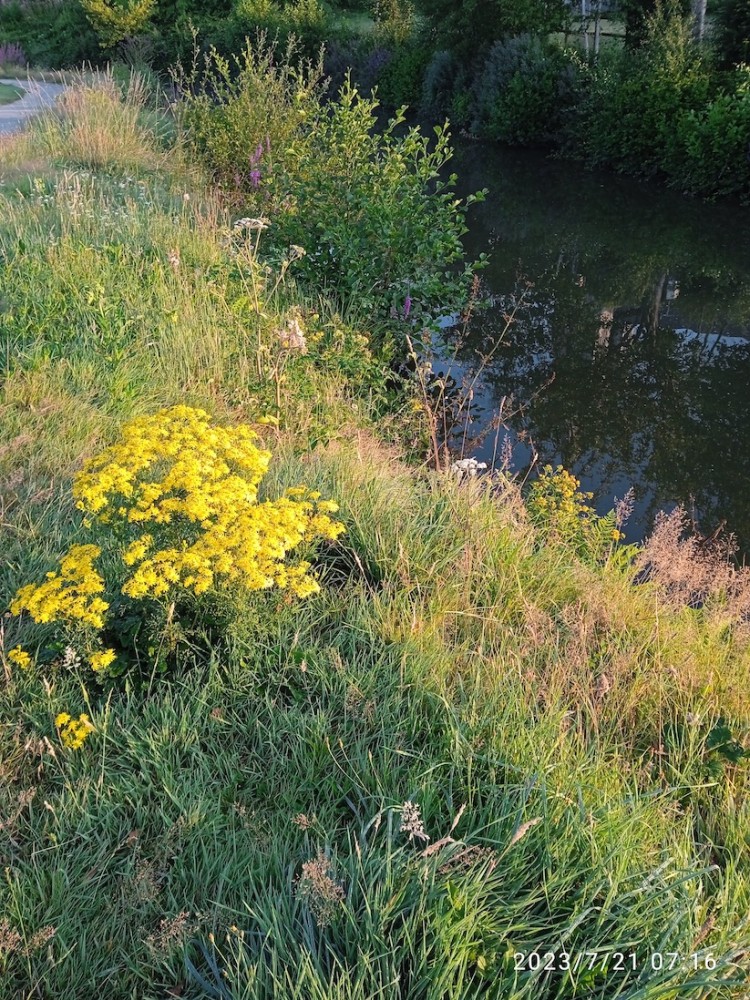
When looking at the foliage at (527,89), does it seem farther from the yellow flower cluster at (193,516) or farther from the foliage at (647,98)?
the yellow flower cluster at (193,516)

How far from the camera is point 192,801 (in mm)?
2021

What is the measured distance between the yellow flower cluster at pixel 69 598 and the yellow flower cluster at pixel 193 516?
10cm

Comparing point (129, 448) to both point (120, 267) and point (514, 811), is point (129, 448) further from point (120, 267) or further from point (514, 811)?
point (120, 267)

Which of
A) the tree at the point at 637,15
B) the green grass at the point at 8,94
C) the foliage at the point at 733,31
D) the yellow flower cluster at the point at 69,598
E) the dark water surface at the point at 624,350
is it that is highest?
the tree at the point at 637,15

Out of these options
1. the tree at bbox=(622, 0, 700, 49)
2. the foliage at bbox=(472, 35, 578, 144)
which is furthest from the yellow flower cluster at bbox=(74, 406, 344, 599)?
the tree at bbox=(622, 0, 700, 49)

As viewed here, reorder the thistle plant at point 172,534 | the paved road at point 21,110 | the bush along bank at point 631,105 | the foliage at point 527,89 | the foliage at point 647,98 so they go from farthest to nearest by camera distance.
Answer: the foliage at point 527,89 → the foliage at point 647,98 → the bush along bank at point 631,105 → the paved road at point 21,110 → the thistle plant at point 172,534

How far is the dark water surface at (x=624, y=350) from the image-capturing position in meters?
5.74

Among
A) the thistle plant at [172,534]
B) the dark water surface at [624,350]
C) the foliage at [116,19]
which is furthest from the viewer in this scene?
the foliage at [116,19]

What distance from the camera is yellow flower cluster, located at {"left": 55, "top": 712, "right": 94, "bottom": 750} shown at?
6.91 ft

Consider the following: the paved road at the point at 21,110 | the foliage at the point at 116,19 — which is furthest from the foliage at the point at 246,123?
the foliage at the point at 116,19

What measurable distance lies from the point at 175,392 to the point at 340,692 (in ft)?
8.51

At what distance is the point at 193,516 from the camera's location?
2293 millimetres

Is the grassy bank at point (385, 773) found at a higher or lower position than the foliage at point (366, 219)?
lower

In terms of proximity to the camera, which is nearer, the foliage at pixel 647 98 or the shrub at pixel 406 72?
the foliage at pixel 647 98
